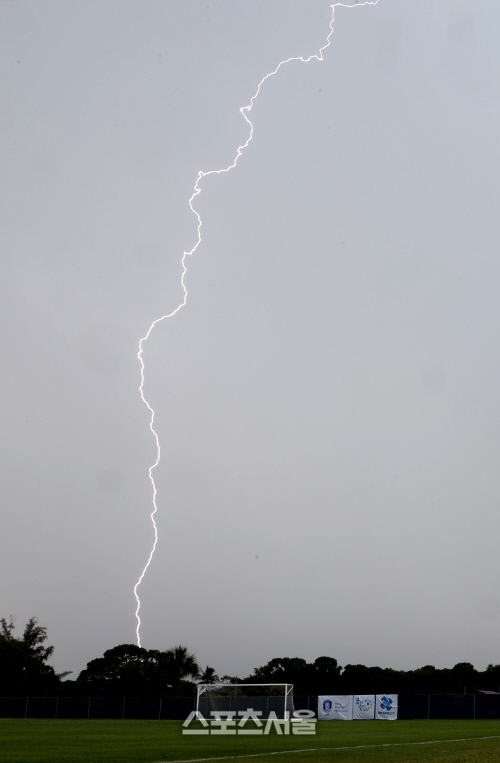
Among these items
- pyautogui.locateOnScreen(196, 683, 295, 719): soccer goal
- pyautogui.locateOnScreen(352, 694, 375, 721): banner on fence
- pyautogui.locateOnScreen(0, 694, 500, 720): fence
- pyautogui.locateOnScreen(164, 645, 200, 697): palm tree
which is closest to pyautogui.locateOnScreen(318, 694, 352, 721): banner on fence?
pyautogui.locateOnScreen(352, 694, 375, 721): banner on fence

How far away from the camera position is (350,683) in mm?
82750

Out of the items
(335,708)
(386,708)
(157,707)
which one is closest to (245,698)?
(335,708)

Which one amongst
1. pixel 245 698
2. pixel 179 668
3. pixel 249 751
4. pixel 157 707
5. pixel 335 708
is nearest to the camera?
pixel 249 751

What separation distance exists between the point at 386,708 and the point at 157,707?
48.3ft

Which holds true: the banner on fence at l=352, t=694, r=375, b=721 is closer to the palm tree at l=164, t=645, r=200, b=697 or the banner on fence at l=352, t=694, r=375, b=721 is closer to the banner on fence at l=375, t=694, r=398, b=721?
the banner on fence at l=375, t=694, r=398, b=721

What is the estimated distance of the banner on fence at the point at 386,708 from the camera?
48.2 m

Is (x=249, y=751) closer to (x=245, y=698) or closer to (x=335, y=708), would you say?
(x=245, y=698)

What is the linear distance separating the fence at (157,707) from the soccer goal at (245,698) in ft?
36.7

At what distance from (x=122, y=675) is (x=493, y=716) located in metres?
48.5

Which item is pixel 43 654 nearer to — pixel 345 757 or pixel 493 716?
pixel 493 716

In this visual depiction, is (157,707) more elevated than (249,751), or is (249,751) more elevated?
(249,751)

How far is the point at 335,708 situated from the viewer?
49.7 metres

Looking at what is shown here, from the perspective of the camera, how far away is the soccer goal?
3697 cm

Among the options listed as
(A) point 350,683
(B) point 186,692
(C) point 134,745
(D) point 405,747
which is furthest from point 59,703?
(A) point 350,683
